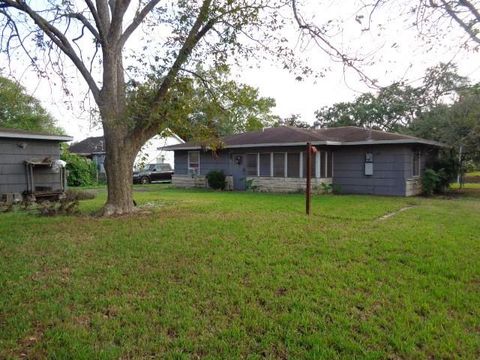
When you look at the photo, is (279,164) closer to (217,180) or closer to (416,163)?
(217,180)

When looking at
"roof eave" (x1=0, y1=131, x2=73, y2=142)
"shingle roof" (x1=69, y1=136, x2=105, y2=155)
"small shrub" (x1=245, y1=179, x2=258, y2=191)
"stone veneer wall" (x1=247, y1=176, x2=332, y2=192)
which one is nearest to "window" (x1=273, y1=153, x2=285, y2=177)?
"stone veneer wall" (x1=247, y1=176, x2=332, y2=192)

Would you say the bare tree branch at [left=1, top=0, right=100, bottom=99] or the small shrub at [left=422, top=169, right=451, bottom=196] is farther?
the small shrub at [left=422, top=169, right=451, bottom=196]

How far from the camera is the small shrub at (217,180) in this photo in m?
18.7

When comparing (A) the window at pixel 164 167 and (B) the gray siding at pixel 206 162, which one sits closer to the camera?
(B) the gray siding at pixel 206 162

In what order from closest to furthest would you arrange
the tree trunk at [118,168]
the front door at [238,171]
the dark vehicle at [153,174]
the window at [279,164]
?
the tree trunk at [118,168], the window at [279,164], the front door at [238,171], the dark vehicle at [153,174]

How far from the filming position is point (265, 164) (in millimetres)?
17750

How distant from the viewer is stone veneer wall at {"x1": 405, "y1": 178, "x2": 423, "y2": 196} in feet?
48.9

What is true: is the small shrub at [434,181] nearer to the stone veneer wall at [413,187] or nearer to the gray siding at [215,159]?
the stone veneer wall at [413,187]

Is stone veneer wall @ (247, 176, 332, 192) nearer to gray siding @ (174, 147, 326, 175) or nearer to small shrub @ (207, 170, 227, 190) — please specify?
gray siding @ (174, 147, 326, 175)

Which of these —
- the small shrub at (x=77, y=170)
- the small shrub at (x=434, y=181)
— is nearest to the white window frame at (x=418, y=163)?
the small shrub at (x=434, y=181)

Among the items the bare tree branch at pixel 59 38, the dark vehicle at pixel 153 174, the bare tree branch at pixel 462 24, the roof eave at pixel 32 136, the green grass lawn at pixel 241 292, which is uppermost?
the bare tree branch at pixel 59 38

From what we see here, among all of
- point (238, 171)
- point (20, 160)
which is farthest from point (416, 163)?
point (20, 160)

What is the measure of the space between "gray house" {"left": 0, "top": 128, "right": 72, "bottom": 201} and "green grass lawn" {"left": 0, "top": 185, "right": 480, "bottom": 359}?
242 inches

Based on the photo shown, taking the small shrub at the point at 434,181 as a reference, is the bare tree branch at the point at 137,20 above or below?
above
